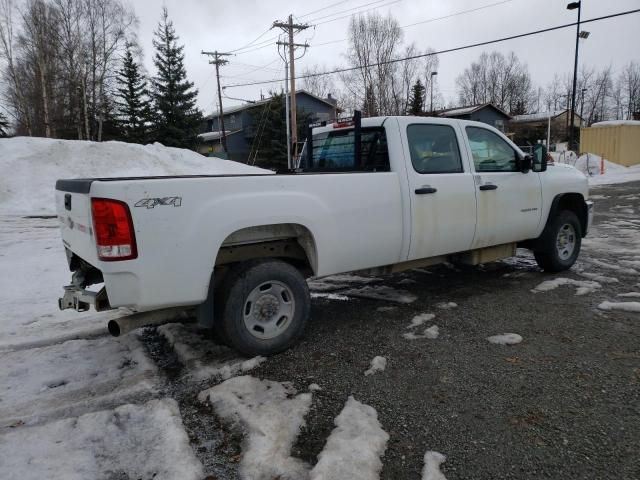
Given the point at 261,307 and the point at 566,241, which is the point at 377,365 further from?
the point at 566,241

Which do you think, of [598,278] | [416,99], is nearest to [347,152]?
[598,278]

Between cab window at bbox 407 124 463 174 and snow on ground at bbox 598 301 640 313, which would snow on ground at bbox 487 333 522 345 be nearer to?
snow on ground at bbox 598 301 640 313

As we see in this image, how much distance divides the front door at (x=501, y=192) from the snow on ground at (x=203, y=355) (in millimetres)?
2907

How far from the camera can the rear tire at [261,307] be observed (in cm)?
365

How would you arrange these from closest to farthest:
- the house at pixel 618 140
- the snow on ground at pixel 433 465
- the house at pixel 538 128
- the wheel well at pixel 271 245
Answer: the snow on ground at pixel 433 465 → the wheel well at pixel 271 245 → the house at pixel 618 140 → the house at pixel 538 128

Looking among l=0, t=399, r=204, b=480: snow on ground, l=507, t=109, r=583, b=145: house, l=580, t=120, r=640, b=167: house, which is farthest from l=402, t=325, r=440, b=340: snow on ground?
Result: l=507, t=109, r=583, b=145: house

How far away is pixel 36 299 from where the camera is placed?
18.4 feet

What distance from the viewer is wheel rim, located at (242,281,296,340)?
149 inches

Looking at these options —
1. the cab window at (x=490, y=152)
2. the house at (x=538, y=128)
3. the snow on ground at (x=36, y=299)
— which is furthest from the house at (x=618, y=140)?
the snow on ground at (x=36, y=299)

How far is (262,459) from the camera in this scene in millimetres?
2555

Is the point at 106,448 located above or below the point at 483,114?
below

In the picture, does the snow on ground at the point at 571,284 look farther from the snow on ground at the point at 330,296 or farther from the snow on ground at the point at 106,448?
the snow on ground at the point at 106,448

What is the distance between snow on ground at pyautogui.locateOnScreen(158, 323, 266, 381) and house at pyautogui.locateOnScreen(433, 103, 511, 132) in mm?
52377

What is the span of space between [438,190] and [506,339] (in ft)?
5.09
